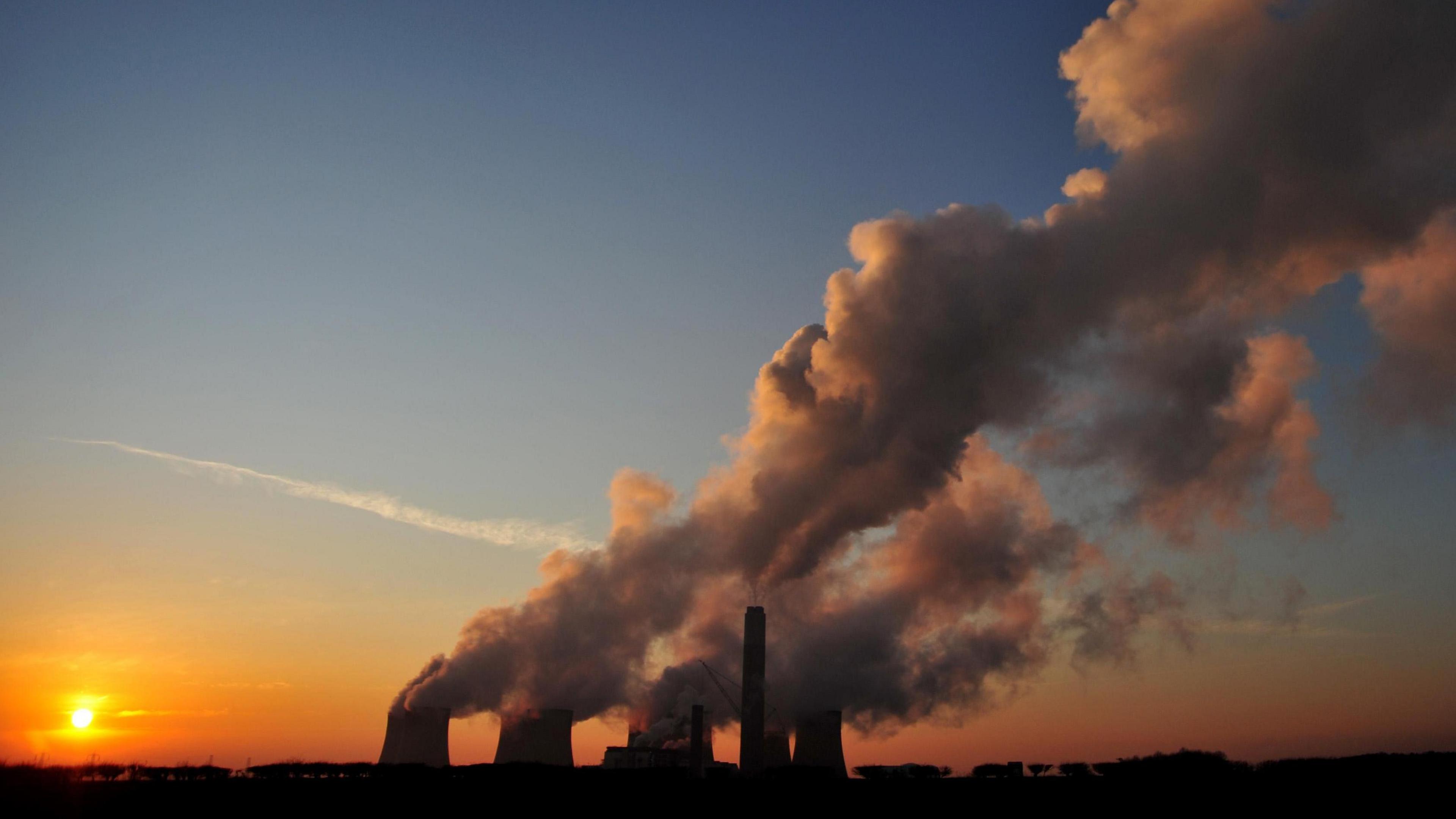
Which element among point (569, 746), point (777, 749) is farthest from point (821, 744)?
point (569, 746)

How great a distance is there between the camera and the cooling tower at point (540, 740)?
10500 cm

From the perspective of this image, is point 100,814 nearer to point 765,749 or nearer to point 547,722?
point 547,722

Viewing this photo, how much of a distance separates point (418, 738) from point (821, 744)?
42526 mm

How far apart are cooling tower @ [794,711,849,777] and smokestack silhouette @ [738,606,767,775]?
10773 mm

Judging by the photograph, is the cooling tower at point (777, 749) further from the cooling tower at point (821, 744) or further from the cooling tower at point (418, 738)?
the cooling tower at point (418, 738)

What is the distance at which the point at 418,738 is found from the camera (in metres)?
105

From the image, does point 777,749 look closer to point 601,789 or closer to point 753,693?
point 753,693

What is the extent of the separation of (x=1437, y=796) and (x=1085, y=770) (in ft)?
189

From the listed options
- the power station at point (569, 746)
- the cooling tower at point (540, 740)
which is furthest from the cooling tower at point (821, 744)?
the cooling tower at point (540, 740)

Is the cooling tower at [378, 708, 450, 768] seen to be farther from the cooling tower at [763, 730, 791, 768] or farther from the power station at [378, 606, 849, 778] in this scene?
the cooling tower at [763, 730, 791, 768]

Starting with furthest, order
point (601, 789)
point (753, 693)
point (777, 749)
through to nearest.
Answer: point (777, 749) < point (753, 693) < point (601, 789)

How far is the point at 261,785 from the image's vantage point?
262 feet

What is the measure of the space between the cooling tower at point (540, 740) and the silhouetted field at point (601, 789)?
5601mm

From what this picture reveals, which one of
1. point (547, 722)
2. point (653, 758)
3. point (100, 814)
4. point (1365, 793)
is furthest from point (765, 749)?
point (100, 814)
